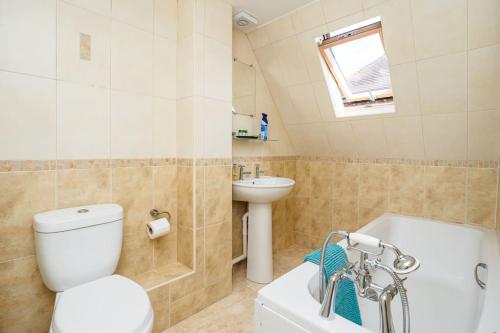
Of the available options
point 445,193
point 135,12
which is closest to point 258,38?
point 135,12

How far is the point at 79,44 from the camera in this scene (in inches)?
58.3

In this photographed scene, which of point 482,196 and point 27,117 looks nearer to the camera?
point 27,117

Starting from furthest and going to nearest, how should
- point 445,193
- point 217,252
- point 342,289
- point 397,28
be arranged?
point 445,193 < point 217,252 < point 397,28 < point 342,289

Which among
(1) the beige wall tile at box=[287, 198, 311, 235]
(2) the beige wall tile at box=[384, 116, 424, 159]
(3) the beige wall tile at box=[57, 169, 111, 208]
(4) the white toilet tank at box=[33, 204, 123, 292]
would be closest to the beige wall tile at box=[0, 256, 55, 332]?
(4) the white toilet tank at box=[33, 204, 123, 292]

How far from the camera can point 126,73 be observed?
5.50 ft

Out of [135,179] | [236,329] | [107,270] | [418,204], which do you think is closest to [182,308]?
[236,329]

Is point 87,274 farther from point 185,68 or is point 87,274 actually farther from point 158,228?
point 185,68

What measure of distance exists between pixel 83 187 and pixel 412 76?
2.34 meters

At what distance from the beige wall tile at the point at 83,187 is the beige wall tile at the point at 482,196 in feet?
8.77

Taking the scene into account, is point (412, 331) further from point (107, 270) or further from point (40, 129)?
point (40, 129)

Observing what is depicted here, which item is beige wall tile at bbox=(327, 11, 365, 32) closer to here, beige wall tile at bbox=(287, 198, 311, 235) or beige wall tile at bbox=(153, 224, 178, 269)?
beige wall tile at bbox=(287, 198, 311, 235)

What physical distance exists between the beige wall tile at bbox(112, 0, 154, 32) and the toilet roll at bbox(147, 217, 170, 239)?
1331 millimetres

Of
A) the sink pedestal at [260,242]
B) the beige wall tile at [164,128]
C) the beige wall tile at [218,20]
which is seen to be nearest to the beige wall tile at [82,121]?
the beige wall tile at [164,128]

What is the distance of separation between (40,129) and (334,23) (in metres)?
2.06
